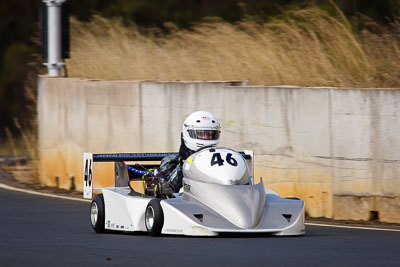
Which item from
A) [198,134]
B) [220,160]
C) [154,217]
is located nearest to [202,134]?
[198,134]

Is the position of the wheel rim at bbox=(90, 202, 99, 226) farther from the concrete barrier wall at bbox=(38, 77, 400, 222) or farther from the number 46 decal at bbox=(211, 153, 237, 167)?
the concrete barrier wall at bbox=(38, 77, 400, 222)

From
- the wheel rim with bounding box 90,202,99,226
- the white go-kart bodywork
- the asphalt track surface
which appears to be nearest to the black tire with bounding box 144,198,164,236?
the white go-kart bodywork

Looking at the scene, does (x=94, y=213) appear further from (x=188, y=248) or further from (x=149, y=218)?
(x=188, y=248)

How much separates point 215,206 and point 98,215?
2231 millimetres

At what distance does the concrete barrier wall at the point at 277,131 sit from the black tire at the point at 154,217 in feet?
11.4

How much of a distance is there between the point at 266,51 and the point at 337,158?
5.31m

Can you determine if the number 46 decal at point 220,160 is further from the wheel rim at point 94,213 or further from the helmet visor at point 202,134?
the wheel rim at point 94,213

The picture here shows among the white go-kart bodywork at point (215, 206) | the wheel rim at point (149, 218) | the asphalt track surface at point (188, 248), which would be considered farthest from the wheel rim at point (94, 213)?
the wheel rim at point (149, 218)

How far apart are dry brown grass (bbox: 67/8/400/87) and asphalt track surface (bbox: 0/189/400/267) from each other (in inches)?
200

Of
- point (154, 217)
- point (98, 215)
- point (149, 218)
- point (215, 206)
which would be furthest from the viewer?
point (98, 215)

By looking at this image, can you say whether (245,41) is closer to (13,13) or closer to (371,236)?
(371,236)

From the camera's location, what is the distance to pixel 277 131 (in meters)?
15.8

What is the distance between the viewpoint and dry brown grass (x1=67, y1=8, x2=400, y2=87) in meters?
18.3

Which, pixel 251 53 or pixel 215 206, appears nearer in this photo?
pixel 215 206
